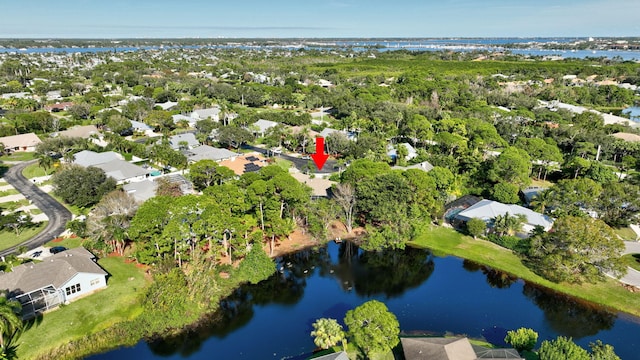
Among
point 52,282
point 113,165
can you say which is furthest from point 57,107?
point 52,282

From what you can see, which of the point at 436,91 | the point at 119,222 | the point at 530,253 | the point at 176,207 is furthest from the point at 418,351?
the point at 436,91

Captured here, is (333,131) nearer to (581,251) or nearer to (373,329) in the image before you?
(581,251)

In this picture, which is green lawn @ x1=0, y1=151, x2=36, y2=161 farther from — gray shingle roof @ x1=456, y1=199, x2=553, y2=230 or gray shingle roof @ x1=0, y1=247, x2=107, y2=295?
gray shingle roof @ x1=456, y1=199, x2=553, y2=230

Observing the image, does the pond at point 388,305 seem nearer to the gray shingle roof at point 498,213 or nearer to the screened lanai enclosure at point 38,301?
the gray shingle roof at point 498,213

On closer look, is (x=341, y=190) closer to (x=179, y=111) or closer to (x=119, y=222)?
(x=119, y=222)

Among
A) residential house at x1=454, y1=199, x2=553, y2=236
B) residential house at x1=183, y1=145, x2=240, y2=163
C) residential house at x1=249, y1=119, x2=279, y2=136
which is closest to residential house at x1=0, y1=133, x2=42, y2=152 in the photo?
residential house at x1=183, y1=145, x2=240, y2=163

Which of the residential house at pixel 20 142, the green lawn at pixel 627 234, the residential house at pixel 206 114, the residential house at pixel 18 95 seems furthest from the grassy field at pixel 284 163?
the residential house at pixel 18 95
